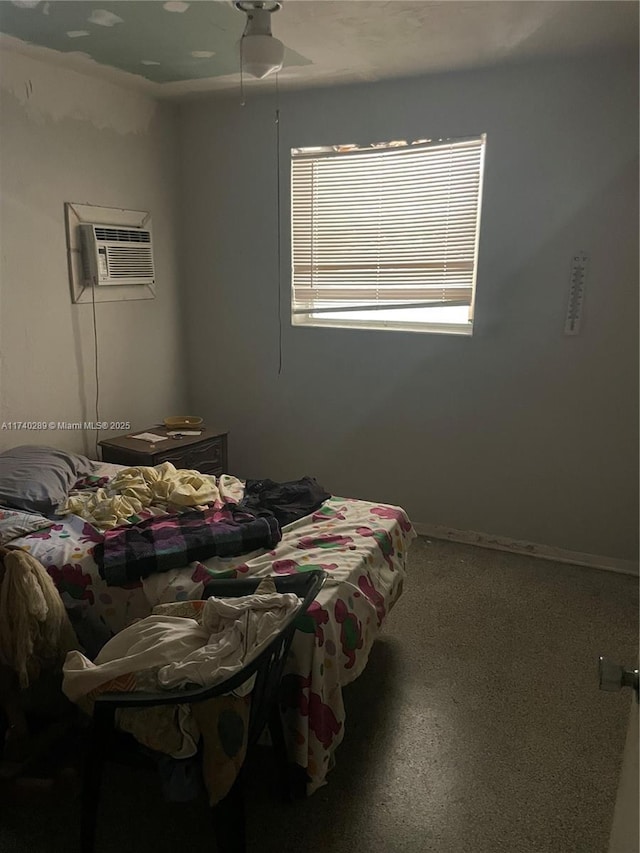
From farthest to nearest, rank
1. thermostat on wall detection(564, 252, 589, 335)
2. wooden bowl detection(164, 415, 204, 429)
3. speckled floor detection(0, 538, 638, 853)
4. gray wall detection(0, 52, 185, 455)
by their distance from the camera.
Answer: wooden bowl detection(164, 415, 204, 429) → thermostat on wall detection(564, 252, 589, 335) → gray wall detection(0, 52, 185, 455) → speckled floor detection(0, 538, 638, 853)

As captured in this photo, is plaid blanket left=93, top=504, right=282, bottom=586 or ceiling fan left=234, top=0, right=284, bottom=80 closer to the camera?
plaid blanket left=93, top=504, right=282, bottom=586

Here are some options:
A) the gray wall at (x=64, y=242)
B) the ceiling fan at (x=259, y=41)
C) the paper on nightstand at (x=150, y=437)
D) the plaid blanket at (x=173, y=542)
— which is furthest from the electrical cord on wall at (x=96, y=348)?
the ceiling fan at (x=259, y=41)

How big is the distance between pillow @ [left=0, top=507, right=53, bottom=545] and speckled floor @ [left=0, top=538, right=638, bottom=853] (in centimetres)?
88

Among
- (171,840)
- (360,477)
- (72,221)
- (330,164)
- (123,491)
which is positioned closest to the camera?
(171,840)

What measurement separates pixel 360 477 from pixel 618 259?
1.84m

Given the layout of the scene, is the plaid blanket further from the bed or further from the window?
the window

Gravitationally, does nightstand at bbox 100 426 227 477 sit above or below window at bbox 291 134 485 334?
below

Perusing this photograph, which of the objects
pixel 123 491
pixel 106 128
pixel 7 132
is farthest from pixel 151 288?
pixel 123 491

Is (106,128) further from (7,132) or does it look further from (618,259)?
(618,259)

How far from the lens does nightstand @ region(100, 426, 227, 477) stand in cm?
317

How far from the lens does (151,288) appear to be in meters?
3.73

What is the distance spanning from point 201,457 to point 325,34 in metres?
2.16

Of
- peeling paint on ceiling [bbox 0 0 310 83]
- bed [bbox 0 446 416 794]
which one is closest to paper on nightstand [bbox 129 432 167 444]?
bed [bbox 0 446 416 794]

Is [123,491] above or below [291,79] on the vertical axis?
below
